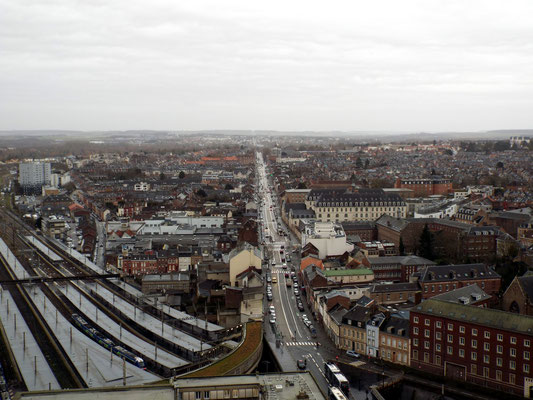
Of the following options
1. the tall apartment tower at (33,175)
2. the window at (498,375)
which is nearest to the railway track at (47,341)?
the window at (498,375)

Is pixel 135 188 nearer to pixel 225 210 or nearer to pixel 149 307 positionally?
pixel 225 210

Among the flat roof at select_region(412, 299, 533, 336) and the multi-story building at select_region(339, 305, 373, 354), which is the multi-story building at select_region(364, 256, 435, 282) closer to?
the multi-story building at select_region(339, 305, 373, 354)

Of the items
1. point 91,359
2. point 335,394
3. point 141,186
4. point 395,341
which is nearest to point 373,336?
point 395,341

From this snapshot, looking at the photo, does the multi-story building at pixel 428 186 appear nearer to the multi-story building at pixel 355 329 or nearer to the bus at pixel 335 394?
the multi-story building at pixel 355 329

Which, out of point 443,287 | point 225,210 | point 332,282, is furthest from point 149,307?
point 225,210

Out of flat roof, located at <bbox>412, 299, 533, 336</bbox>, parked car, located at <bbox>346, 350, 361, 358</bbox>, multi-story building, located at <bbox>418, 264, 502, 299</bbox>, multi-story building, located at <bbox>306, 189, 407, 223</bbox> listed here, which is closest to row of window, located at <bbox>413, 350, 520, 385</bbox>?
flat roof, located at <bbox>412, 299, 533, 336</bbox>

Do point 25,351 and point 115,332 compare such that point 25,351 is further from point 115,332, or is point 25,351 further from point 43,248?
point 43,248
